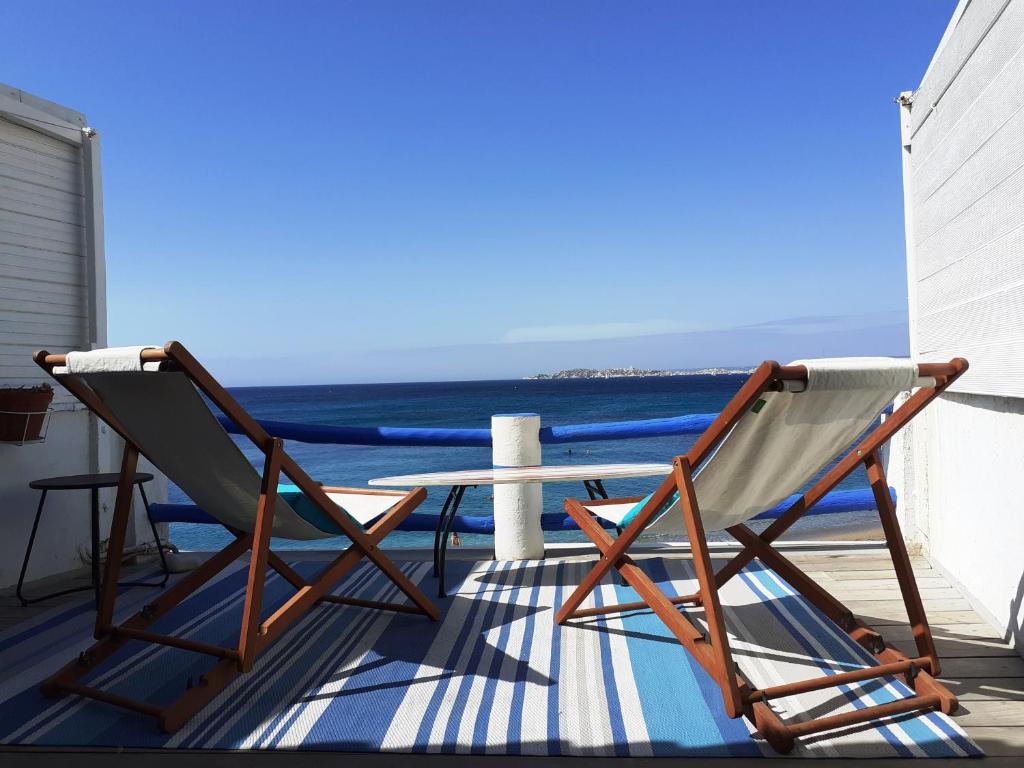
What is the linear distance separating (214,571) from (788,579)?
71.9 inches

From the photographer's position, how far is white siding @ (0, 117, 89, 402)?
344cm

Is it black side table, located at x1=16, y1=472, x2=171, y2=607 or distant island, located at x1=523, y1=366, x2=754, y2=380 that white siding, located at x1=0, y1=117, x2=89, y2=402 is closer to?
black side table, located at x1=16, y1=472, x2=171, y2=607

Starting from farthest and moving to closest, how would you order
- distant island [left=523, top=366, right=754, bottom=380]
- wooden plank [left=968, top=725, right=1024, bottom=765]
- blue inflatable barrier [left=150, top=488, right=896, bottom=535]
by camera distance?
distant island [left=523, top=366, right=754, bottom=380]
blue inflatable barrier [left=150, top=488, right=896, bottom=535]
wooden plank [left=968, top=725, right=1024, bottom=765]

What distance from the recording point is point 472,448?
19047 millimetres

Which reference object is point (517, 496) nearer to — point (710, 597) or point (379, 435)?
point (379, 435)

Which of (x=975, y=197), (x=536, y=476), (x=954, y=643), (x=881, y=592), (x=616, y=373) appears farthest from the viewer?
(x=616, y=373)

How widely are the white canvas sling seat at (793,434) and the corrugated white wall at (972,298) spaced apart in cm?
61

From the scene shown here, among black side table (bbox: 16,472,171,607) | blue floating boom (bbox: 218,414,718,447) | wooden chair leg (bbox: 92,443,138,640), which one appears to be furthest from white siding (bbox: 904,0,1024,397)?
black side table (bbox: 16,472,171,607)

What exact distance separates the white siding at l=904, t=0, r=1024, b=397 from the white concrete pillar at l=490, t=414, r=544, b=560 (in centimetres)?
181

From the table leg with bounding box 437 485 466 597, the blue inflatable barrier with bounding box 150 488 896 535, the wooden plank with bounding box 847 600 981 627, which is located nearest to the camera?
the wooden plank with bounding box 847 600 981 627

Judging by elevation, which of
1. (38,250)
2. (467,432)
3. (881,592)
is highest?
(38,250)

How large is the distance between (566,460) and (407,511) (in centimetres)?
2028

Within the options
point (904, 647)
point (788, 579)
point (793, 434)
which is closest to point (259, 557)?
point (793, 434)

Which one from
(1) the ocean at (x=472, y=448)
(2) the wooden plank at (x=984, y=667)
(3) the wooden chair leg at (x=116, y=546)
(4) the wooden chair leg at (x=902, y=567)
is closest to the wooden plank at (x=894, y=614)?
(2) the wooden plank at (x=984, y=667)
